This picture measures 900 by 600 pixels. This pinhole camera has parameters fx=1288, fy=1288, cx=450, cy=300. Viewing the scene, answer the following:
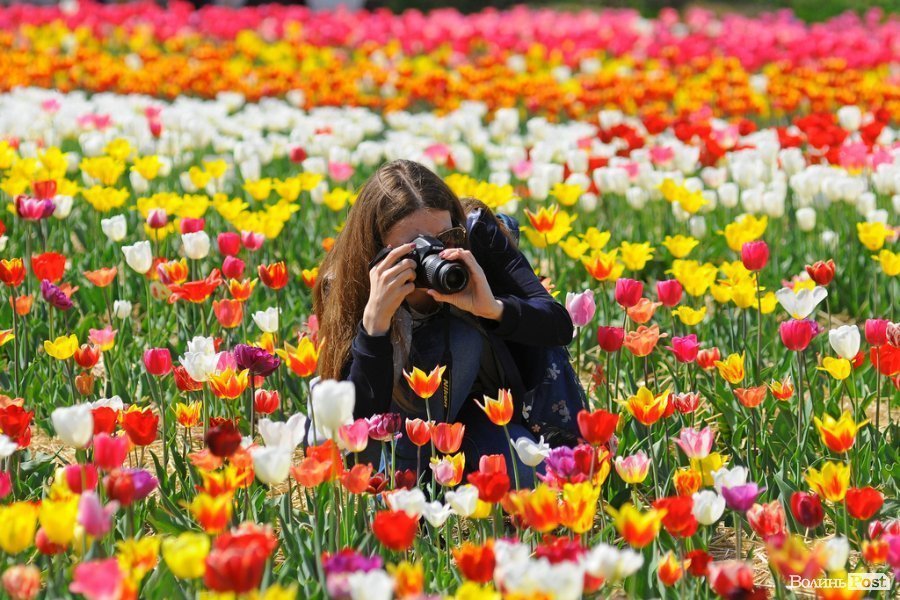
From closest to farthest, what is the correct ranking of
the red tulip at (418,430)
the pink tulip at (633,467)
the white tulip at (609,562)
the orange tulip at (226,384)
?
1. the white tulip at (609,562)
2. the pink tulip at (633,467)
3. the red tulip at (418,430)
4. the orange tulip at (226,384)

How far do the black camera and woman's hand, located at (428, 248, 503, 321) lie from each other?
0.06ft

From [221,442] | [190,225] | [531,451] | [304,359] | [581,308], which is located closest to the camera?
[221,442]

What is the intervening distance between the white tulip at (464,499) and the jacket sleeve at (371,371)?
61cm

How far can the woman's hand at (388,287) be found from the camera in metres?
2.72

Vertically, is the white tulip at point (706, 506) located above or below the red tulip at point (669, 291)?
below

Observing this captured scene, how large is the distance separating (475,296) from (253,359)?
0.50m

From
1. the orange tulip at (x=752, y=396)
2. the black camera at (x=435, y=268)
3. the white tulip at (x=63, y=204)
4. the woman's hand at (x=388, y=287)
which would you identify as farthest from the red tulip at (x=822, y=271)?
the white tulip at (x=63, y=204)

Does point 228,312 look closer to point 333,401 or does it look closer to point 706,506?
point 333,401

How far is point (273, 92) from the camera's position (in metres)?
8.23

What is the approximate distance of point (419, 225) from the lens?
114 inches

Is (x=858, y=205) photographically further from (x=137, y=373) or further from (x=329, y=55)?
(x=329, y=55)

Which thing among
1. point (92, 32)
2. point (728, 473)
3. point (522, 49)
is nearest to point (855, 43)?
point (522, 49)

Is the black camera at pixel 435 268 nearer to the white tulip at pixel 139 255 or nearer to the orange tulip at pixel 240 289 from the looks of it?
the orange tulip at pixel 240 289

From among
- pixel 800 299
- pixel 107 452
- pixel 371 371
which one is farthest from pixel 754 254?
pixel 107 452
